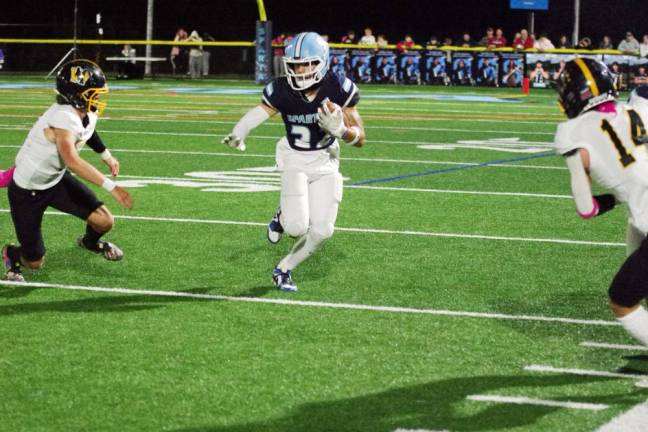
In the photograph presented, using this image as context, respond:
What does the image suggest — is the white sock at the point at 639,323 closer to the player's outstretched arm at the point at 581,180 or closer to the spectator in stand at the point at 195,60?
the player's outstretched arm at the point at 581,180

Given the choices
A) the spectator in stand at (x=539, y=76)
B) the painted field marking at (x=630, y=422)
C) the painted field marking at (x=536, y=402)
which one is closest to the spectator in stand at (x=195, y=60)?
the spectator in stand at (x=539, y=76)

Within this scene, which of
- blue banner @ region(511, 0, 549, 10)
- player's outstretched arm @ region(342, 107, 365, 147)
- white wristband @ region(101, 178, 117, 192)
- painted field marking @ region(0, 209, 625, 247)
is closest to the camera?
white wristband @ region(101, 178, 117, 192)

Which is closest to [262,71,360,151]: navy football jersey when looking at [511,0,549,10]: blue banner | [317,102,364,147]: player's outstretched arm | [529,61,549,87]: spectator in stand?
[317,102,364,147]: player's outstretched arm

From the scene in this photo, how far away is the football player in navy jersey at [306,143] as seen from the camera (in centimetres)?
718

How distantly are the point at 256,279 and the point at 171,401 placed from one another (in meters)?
2.65

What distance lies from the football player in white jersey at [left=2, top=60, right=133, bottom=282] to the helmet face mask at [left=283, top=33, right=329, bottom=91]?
104cm

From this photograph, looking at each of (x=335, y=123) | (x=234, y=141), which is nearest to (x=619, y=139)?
(x=335, y=123)

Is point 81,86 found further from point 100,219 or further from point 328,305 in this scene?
point 328,305

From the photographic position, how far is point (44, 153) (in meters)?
7.18

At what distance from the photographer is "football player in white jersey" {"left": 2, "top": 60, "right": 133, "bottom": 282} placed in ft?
23.1

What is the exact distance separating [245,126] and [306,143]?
→ 1.21 feet

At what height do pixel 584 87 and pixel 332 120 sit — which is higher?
pixel 584 87

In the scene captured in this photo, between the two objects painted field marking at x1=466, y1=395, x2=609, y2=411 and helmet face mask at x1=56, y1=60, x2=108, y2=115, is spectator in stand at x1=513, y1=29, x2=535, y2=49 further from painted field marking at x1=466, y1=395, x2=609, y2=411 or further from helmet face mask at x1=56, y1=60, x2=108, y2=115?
painted field marking at x1=466, y1=395, x2=609, y2=411

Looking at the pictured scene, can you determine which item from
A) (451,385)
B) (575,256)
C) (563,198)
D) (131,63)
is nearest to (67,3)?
(131,63)
